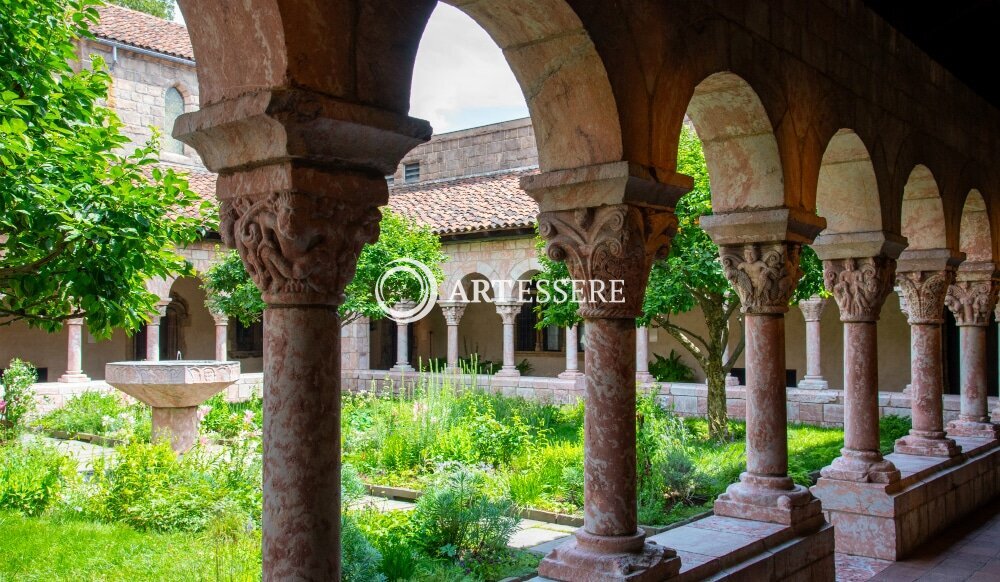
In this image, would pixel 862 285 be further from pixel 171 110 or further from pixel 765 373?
pixel 171 110

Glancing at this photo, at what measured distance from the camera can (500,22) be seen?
338 cm

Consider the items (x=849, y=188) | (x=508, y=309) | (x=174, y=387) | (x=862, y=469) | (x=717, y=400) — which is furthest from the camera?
(x=508, y=309)

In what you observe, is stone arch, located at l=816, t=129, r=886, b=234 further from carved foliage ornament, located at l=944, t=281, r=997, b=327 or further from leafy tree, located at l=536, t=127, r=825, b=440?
carved foliage ornament, located at l=944, t=281, r=997, b=327

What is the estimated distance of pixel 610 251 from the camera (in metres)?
3.53

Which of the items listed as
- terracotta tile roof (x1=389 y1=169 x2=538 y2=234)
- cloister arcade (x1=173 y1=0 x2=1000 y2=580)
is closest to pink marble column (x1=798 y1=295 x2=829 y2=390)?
terracotta tile roof (x1=389 y1=169 x2=538 y2=234)

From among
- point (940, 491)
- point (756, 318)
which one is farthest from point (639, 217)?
point (940, 491)

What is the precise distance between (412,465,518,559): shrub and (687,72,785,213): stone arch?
238cm

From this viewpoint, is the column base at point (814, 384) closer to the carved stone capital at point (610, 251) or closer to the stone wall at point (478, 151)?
the stone wall at point (478, 151)

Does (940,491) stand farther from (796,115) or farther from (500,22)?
(500,22)

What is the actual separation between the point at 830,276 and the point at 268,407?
501cm

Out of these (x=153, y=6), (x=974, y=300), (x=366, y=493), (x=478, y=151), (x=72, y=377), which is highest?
(x=153, y=6)

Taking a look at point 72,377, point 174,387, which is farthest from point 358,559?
point 72,377

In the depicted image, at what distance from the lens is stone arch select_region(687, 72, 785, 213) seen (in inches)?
179

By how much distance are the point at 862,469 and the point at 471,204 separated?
37.9 ft
